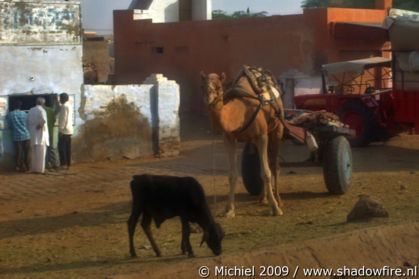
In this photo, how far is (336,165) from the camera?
401 inches

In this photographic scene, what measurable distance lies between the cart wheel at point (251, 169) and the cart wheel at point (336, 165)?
1.04m

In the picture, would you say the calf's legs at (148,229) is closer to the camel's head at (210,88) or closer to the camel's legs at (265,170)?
the camel's head at (210,88)

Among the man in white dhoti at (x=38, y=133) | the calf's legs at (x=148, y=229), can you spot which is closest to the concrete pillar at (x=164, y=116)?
the man in white dhoti at (x=38, y=133)

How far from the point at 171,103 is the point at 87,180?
3.65 meters

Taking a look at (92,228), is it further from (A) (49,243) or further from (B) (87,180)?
(B) (87,180)

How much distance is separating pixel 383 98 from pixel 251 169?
719cm

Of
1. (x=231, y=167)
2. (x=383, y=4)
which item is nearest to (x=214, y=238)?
(x=231, y=167)

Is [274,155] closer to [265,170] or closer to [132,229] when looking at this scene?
[265,170]

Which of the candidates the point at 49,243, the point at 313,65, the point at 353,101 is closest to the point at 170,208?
the point at 49,243

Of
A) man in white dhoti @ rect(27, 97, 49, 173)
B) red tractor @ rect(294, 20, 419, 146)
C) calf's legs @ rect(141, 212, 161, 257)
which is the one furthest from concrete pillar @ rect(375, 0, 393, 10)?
calf's legs @ rect(141, 212, 161, 257)

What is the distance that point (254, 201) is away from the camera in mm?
10570

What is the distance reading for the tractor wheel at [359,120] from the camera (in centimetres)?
1672

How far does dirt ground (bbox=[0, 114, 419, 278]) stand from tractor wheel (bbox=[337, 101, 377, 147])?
1600 mm

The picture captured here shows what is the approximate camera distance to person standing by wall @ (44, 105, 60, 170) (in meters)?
14.5
